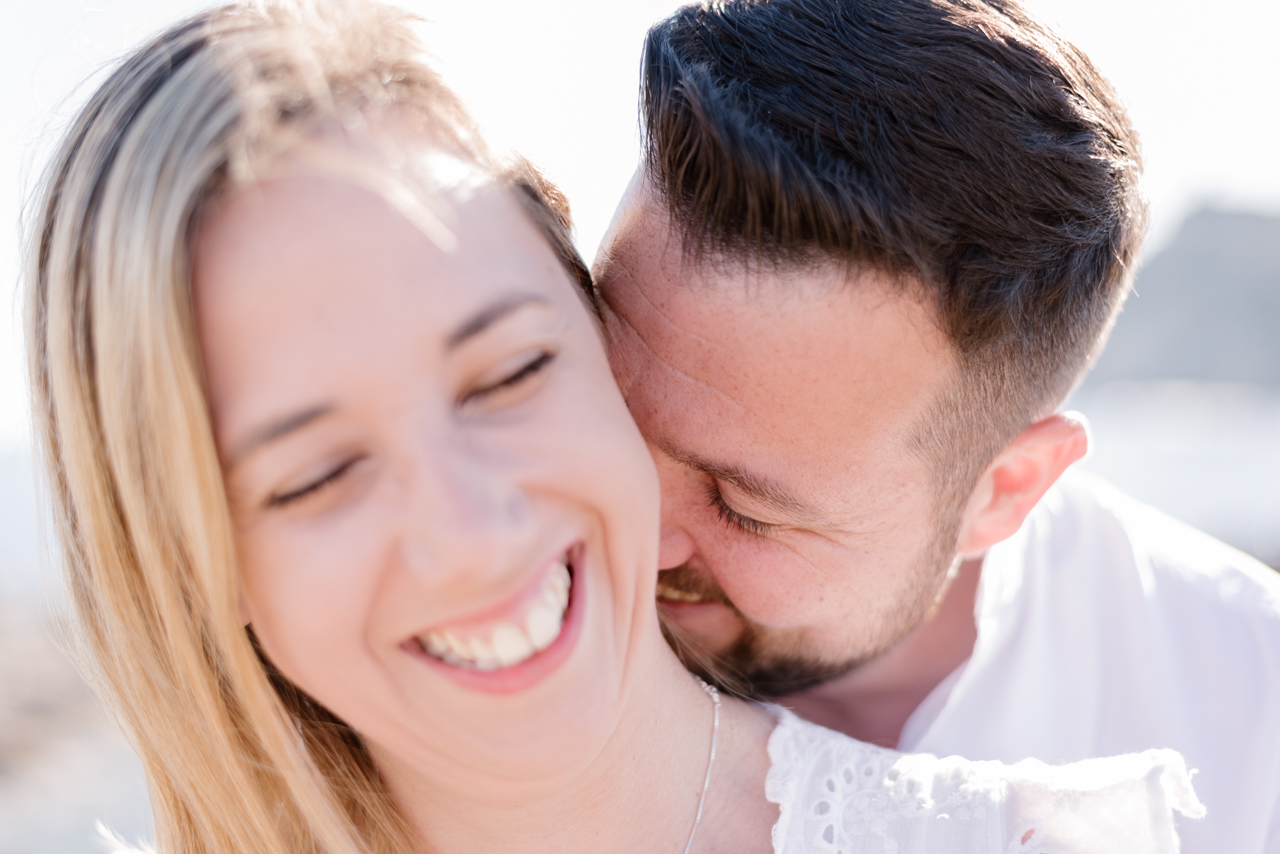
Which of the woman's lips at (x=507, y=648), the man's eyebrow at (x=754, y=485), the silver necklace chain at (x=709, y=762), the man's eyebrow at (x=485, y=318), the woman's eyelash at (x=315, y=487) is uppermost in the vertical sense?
the man's eyebrow at (x=485, y=318)

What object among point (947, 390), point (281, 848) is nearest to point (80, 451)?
point (281, 848)

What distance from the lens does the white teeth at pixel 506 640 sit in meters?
1.37

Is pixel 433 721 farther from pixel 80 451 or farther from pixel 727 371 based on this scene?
pixel 727 371

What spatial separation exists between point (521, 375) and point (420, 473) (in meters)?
0.26

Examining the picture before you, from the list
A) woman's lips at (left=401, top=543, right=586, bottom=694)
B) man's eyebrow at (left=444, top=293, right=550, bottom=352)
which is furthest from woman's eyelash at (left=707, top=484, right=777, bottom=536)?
man's eyebrow at (left=444, top=293, right=550, bottom=352)

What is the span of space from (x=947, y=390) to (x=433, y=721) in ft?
4.73

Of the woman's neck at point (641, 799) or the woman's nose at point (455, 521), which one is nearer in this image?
the woman's nose at point (455, 521)

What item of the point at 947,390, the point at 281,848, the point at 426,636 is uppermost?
the point at 426,636

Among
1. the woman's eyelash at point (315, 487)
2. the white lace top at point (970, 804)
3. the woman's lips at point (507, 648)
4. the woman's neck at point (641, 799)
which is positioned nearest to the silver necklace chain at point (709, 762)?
the woman's neck at point (641, 799)

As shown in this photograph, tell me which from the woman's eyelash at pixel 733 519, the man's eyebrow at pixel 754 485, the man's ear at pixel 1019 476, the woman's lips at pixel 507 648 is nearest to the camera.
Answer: the woman's lips at pixel 507 648

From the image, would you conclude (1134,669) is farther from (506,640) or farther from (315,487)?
(315,487)

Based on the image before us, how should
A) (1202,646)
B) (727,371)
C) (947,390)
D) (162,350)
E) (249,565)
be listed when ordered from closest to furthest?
(162,350), (249,565), (727,371), (947,390), (1202,646)

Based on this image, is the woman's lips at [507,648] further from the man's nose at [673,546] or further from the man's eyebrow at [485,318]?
the man's nose at [673,546]

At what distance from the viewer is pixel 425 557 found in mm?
1264
